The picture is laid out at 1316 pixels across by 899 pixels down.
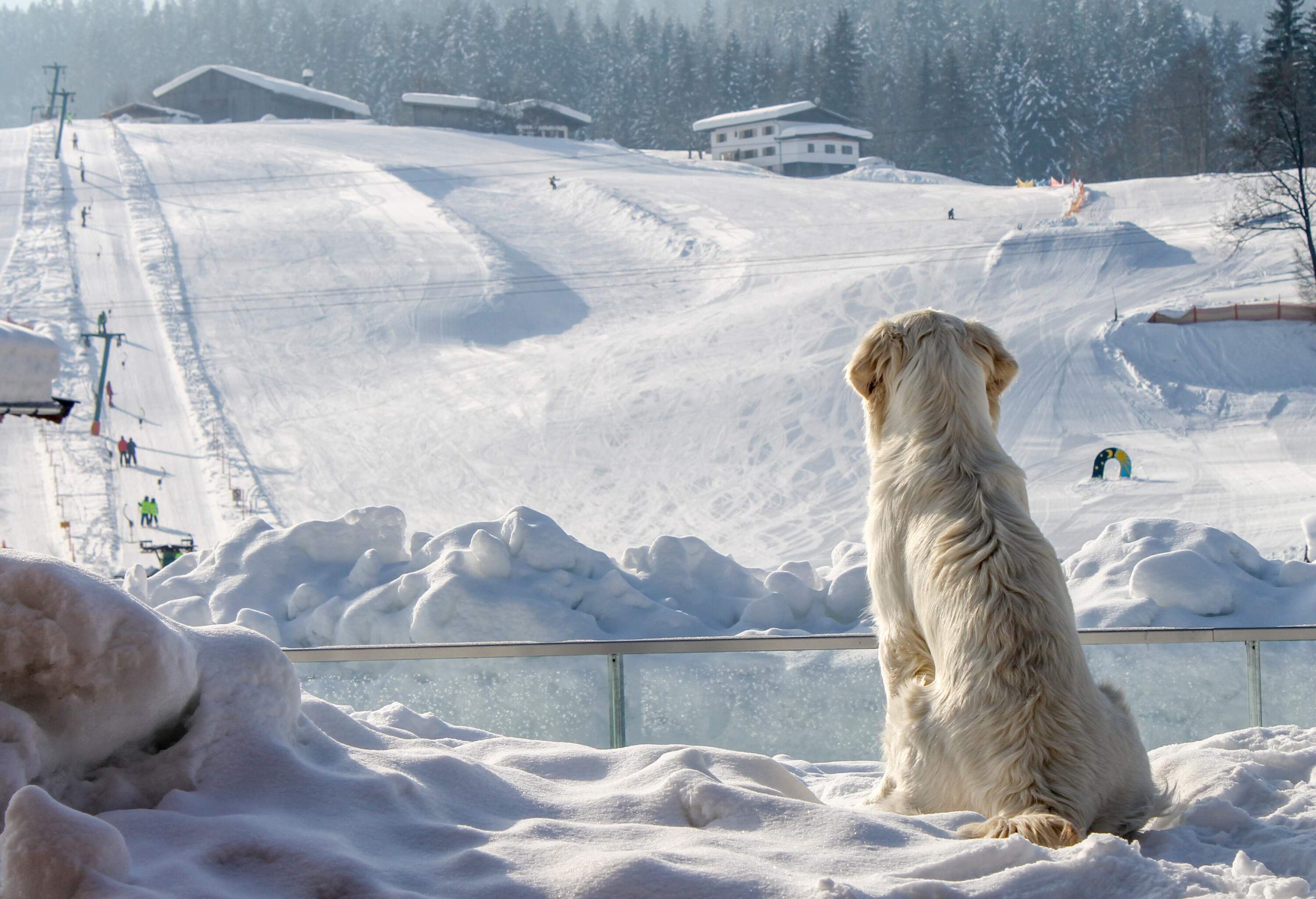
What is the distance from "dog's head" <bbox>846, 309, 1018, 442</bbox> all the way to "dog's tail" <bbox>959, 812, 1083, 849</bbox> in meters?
1.32

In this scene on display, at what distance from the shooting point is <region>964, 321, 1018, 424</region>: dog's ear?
3.38 metres

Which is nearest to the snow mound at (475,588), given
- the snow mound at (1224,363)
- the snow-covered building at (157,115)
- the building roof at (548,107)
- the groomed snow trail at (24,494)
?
the groomed snow trail at (24,494)

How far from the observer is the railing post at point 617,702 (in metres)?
3.99

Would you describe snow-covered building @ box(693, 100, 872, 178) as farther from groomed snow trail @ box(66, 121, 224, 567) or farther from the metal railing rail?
the metal railing rail

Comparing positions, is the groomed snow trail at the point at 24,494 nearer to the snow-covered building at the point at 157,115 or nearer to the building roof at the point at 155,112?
the snow-covered building at the point at 157,115

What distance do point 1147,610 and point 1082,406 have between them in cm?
1688

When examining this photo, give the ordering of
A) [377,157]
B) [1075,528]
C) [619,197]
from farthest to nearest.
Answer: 1. [377,157]
2. [619,197]
3. [1075,528]

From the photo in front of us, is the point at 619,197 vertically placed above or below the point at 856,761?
above

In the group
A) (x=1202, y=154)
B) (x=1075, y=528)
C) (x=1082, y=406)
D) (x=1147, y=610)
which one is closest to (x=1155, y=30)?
(x=1202, y=154)

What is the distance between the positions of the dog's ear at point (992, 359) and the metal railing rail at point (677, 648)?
100 centimetres

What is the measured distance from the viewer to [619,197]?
41656 millimetres

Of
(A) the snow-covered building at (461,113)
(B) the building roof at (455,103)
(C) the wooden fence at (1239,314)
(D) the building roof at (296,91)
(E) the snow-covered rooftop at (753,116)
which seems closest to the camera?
(C) the wooden fence at (1239,314)

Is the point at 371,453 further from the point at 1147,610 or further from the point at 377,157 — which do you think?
the point at 377,157

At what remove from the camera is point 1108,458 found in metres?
19.7
